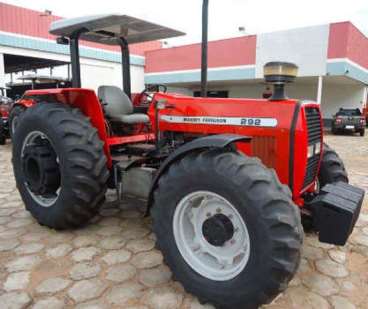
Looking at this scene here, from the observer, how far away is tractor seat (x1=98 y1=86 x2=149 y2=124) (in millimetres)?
3422

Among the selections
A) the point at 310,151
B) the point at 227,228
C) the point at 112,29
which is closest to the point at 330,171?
the point at 310,151

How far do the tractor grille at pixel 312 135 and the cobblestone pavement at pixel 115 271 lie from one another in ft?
2.18

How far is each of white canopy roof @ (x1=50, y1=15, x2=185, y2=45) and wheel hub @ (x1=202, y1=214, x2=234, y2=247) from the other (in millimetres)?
2026

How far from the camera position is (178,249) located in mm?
2168

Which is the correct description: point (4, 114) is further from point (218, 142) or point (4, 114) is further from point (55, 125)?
point (218, 142)

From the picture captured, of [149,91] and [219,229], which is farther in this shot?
[149,91]

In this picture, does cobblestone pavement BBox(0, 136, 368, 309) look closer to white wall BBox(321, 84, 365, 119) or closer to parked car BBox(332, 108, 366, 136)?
parked car BBox(332, 108, 366, 136)

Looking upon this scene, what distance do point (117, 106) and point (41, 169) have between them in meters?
1.00

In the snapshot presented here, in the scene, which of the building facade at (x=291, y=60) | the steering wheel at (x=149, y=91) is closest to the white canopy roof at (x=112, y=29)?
the steering wheel at (x=149, y=91)

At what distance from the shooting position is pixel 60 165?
292 centimetres

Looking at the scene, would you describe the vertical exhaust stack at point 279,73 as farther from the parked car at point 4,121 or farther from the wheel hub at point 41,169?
the parked car at point 4,121

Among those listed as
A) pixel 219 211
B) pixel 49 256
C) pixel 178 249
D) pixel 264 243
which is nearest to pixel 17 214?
pixel 49 256

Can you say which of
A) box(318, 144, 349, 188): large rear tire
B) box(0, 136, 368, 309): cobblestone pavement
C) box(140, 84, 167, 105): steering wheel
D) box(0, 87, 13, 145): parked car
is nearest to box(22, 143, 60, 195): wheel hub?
box(0, 136, 368, 309): cobblestone pavement

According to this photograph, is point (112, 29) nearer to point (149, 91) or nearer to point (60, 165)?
point (149, 91)
